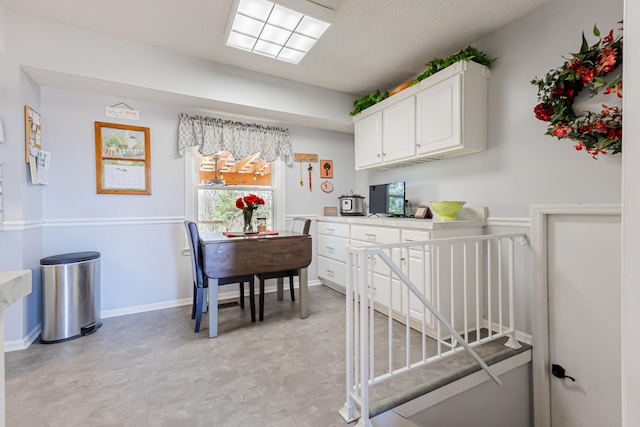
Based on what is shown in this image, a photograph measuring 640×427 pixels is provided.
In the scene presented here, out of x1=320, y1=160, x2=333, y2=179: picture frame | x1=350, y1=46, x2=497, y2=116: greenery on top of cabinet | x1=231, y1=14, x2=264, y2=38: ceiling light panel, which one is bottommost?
x1=320, y1=160, x2=333, y2=179: picture frame

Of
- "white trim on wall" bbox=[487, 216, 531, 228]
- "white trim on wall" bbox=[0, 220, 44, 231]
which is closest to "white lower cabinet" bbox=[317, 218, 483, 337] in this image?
"white trim on wall" bbox=[487, 216, 531, 228]

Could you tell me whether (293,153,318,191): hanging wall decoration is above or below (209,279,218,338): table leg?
above

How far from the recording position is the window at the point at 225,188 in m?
3.18

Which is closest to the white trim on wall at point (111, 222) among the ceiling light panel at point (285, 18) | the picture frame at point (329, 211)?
the picture frame at point (329, 211)

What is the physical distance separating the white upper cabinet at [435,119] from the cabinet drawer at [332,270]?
1305 millimetres

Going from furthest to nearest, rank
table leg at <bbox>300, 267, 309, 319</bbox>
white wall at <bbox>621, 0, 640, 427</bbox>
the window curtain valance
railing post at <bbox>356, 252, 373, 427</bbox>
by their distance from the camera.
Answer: the window curtain valance
table leg at <bbox>300, 267, 309, 319</bbox>
railing post at <bbox>356, 252, 373, 427</bbox>
white wall at <bbox>621, 0, 640, 427</bbox>

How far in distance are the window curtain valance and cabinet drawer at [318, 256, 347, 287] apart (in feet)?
4.59

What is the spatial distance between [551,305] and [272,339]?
2.19 metres

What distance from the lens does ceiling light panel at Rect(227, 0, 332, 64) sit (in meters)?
2.04

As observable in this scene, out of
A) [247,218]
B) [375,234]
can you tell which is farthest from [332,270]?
[247,218]

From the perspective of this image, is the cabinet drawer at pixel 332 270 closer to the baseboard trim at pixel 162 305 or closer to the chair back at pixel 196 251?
the baseboard trim at pixel 162 305

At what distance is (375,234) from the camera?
283 cm

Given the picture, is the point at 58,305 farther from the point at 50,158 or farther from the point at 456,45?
the point at 456,45

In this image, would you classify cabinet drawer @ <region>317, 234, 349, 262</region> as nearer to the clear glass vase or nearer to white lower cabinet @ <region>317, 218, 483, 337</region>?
white lower cabinet @ <region>317, 218, 483, 337</region>
